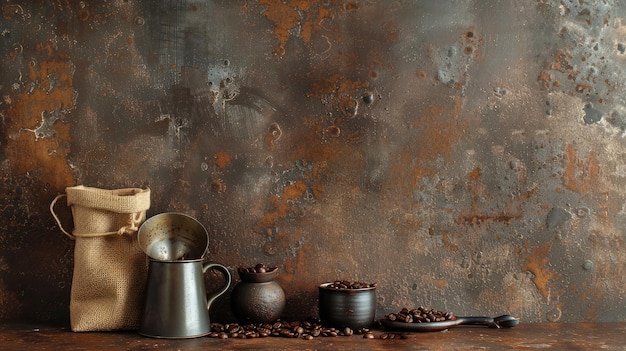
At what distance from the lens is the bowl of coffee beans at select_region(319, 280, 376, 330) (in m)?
2.25

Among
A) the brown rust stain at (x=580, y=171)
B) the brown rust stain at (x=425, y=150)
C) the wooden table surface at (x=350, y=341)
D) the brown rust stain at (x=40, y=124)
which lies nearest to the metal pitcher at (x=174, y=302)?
the wooden table surface at (x=350, y=341)

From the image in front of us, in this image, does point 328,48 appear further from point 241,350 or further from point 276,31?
point 241,350

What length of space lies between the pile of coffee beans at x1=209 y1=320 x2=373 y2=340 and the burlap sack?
0.28 m

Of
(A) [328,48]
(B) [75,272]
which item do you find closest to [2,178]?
(B) [75,272]

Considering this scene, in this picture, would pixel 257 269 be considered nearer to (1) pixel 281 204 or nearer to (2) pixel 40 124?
(1) pixel 281 204

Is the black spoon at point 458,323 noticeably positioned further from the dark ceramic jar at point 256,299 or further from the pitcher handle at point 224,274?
the pitcher handle at point 224,274

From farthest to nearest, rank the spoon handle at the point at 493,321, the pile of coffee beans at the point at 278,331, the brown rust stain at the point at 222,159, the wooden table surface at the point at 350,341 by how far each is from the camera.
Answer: the brown rust stain at the point at 222,159 < the spoon handle at the point at 493,321 < the pile of coffee beans at the point at 278,331 < the wooden table surface at the point at 350,341

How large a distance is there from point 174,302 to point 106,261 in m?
0.28

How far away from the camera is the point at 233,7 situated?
244cm

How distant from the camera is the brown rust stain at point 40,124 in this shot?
2385mm

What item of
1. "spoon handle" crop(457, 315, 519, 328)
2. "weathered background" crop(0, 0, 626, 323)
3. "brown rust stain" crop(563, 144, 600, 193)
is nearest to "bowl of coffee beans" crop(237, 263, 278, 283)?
"weathered background" crop(0, 0, 626, 323)

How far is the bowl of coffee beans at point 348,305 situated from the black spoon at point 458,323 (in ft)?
0.26

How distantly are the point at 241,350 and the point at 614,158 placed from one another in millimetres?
1435

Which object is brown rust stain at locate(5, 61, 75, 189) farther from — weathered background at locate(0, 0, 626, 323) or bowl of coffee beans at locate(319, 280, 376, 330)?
bowl of coffee beans at locate(319, 280, 376, 330)
